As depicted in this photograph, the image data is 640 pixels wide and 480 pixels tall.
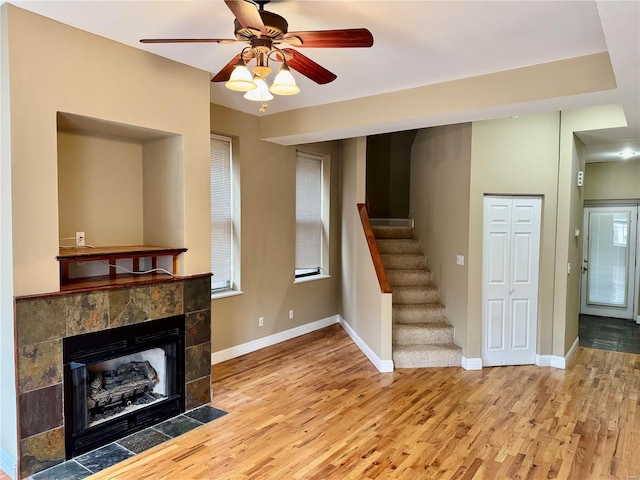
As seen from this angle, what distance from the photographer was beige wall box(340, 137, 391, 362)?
4605 millimetres

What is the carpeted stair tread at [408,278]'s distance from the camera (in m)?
5.54

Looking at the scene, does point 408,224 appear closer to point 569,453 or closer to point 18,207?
point 569,453

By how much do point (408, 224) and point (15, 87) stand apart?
5441mm

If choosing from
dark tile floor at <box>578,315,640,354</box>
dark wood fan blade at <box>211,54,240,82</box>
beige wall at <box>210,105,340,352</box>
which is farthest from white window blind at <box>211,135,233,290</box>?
dark tile floor at <box>578,315,640,354</box>

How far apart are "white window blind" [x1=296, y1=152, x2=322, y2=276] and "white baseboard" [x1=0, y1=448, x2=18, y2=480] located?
379cm

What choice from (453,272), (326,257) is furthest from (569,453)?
(326,257)

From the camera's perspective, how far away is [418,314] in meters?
5.18

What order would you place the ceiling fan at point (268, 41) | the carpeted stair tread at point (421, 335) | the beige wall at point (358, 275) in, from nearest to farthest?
1. the ceiling fan at point (268, 41)
2. the beige wall at point (358, 275)
3. the carpeted stair tread at point (421, 335)

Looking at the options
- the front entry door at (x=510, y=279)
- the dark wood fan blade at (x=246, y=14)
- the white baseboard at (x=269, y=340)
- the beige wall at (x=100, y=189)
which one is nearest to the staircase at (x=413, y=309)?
the front entry door at (x=510, y=279)

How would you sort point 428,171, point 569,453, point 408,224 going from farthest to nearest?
point 408,224, point 428,171, point 569,453

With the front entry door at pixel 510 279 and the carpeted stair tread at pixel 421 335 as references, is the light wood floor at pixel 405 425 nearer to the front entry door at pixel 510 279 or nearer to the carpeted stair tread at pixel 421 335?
the front entry door at pixel 510 279

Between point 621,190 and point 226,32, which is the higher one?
point 226,32

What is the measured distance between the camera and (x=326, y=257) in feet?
20.9

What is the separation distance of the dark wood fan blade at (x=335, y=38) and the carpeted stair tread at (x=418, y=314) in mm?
3622
